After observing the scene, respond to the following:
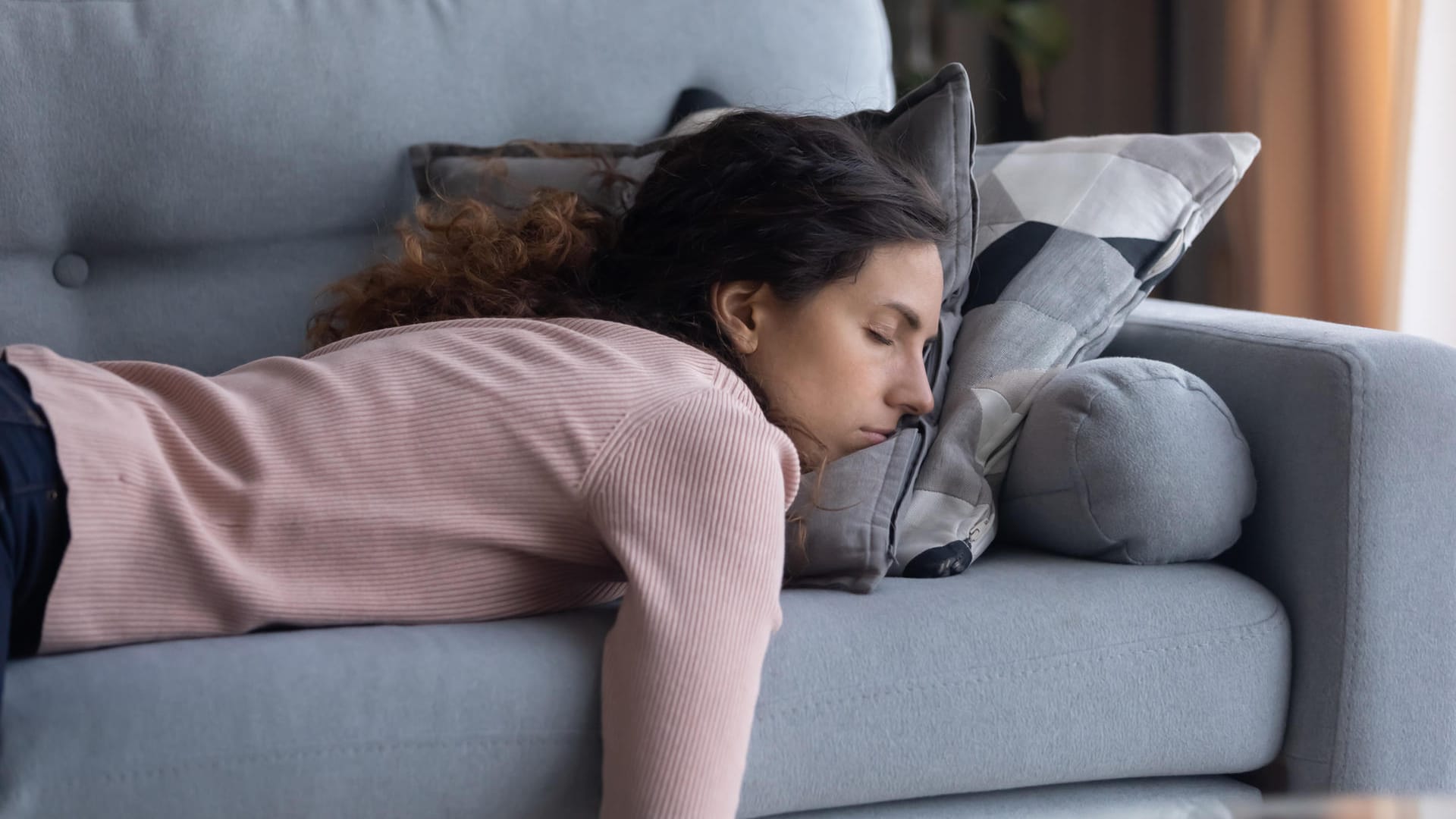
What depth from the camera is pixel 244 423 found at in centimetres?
90

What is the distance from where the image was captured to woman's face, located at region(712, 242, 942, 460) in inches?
44.4

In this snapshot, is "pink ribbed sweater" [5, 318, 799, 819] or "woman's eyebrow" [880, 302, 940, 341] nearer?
"pink ribbed sweater" [5, 318, 799, 819]

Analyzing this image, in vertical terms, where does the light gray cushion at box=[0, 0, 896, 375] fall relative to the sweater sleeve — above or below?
above

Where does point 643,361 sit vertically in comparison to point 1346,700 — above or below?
above

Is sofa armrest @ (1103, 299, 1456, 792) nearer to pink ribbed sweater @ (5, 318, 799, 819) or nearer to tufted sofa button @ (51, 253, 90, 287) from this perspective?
pink ribbed sweater @ (5, 318, 799, 819)

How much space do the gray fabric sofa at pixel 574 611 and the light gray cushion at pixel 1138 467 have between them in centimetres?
3

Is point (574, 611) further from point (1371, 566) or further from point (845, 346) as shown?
point (1371, 566)

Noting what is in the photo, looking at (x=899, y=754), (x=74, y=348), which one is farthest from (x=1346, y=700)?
(x=74, y=348)

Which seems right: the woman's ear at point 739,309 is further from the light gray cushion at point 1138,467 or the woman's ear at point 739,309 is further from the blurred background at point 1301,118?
the blurred background at point 1301,118

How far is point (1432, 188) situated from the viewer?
74.5 inches

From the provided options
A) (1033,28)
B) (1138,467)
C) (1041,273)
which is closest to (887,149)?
(1041,273)

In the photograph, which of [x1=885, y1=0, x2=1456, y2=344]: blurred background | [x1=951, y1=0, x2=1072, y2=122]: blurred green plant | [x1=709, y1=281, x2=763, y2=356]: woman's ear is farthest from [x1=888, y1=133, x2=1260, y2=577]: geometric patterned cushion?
[x1=951, y1=0, x2=1072, y2=122]: blurred green plant

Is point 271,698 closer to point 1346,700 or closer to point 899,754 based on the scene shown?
point 899,754

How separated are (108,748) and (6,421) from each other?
0.76ft
